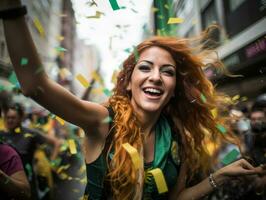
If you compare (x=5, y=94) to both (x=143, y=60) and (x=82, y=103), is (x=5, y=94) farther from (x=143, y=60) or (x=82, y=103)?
(x=82, y=103)

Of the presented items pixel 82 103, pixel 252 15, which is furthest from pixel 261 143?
pixel 252 15

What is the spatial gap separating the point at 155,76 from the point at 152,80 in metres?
0.03

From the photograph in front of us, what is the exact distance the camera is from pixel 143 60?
2119mm

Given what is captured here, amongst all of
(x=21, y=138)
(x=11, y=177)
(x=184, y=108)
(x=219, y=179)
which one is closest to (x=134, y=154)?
(x=219, y=179)

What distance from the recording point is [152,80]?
2.04m

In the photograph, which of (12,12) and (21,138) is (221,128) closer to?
(12,12)

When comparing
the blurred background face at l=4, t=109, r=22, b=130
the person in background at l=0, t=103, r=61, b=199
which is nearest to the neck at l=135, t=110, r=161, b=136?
the person in background at l=0, t=103, r=61, b=199

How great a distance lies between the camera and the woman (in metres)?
1.61

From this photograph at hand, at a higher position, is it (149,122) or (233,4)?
(233,4)

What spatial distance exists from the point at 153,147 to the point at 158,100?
0.30 meters

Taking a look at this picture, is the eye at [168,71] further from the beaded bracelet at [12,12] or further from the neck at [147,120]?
the beaded bracelet at [12,12]

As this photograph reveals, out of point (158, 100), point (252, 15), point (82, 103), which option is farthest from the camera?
point (252, 15)

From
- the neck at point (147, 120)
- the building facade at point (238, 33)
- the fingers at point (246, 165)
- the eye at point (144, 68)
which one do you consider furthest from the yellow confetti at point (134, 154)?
the building facade at point (238, 33)

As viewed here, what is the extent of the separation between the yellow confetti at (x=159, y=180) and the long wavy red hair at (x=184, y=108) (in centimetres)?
12
